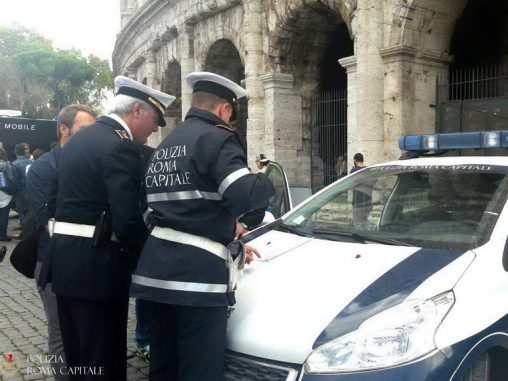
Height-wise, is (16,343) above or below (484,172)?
below

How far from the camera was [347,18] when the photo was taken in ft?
34.7

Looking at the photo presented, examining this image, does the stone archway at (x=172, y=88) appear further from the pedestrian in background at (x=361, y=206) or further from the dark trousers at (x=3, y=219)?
the pedestrian in background at (x=361, y=206)

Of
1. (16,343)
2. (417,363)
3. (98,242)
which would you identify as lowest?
(16,343)

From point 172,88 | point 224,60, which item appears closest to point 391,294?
point 224,60

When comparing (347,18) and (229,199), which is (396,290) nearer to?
(229,199)

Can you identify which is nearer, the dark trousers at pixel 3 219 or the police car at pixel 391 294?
the police car at pixel 391 294

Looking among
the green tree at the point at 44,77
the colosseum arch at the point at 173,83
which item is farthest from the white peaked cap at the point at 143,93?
the green tree at the point at 44,77

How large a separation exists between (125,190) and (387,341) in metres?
1.42

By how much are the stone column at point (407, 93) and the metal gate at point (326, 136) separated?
3.18 meters

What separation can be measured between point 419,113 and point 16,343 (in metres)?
7.80

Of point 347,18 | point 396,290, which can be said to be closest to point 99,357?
point 396,290

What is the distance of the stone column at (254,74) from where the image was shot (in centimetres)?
1289

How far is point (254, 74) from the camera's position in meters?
13.0

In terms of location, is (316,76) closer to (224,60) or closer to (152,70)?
(224,60)
